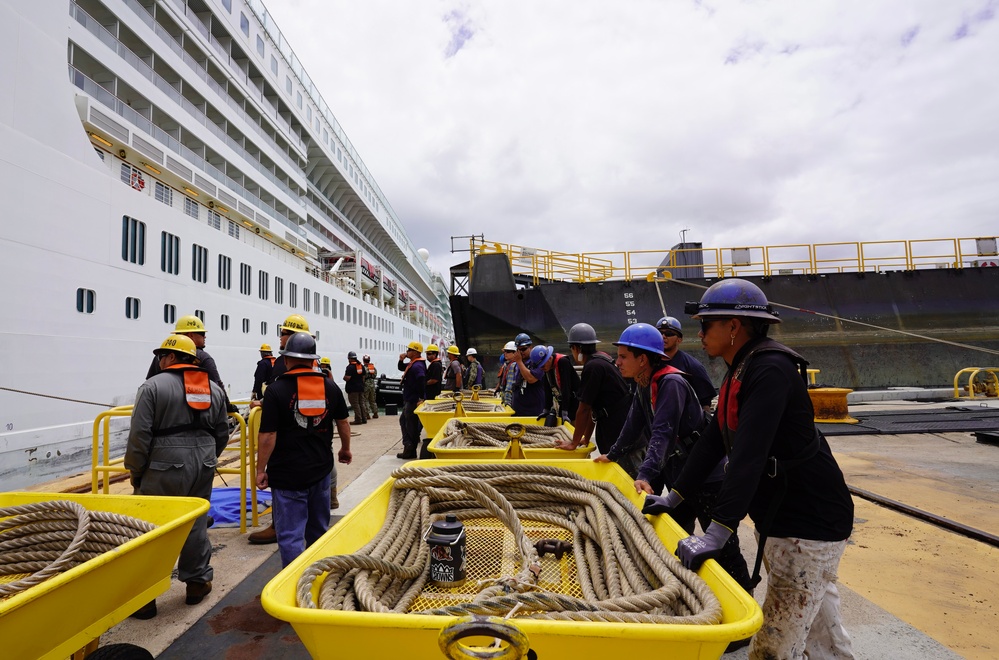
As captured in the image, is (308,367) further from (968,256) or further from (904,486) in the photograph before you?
(968,256)

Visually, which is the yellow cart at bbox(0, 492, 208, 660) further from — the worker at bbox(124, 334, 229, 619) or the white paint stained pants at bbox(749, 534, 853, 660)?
the white paint stained pants at bbox(749, 534, 853, 660)

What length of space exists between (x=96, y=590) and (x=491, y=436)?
310 centimetres

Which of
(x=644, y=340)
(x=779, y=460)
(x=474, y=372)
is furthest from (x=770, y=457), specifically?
(x=474, y=372)

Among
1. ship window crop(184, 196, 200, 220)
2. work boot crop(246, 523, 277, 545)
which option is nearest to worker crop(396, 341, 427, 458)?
work boot crop(246, 523, 277, 545)

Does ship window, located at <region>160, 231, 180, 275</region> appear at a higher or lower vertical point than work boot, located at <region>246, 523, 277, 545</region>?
higher

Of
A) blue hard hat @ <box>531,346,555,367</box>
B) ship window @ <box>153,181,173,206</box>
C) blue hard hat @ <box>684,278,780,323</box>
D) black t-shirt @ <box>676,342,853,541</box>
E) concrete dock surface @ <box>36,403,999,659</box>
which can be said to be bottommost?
concrete dock surface @ <box>36,403,999,659</box>

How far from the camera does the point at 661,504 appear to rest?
6.72 ft

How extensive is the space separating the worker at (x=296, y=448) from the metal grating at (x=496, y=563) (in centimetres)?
116

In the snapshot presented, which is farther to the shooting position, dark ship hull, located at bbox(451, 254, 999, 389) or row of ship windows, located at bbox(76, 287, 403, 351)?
dark ship hull, located at bbox(451, 254, 999, 389)

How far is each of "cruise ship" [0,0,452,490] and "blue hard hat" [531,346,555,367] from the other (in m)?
5.60

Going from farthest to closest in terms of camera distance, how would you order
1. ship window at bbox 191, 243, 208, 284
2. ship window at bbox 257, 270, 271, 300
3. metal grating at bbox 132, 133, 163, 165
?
1. ship window at bbox 257, 270, 271, 300
2. ship window at bbox 191, 243, 208, 284
3. metal grating at bbox 132, 133, 163, 165

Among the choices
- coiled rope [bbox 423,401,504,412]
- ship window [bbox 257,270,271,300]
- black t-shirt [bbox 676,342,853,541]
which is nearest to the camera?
black t-shirt [bbox 676,342,853,541]

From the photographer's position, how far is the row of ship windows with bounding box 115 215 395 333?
Answer: 349 inches

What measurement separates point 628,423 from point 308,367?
7.06ft
